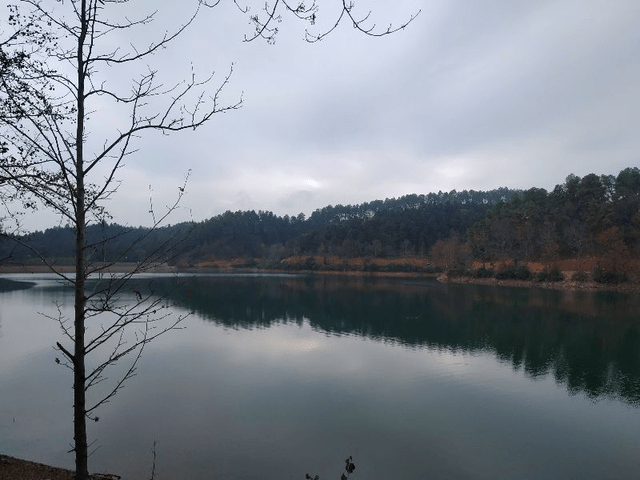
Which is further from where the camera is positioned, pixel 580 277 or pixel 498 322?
pixel 580 277

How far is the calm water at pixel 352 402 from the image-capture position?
6.84m

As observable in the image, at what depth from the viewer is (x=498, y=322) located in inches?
821

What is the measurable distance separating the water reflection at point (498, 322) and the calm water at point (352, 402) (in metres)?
0.13

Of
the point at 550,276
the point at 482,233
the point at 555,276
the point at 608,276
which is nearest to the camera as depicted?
the point at 608,276

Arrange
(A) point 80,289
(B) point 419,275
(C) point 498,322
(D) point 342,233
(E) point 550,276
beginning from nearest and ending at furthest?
(A) point 80,289 < (C) point 498,322 < (E) point 550,276 < (B) point 419,275 < (D) point 342,233

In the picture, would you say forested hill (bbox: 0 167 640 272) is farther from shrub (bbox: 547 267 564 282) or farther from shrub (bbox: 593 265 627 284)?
shrub (bbox: 547 267 564 282)

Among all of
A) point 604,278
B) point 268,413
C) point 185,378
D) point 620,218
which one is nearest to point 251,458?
point 268,413

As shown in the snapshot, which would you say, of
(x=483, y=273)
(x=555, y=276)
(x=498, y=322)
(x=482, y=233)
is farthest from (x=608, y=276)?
(x=498, y=322)

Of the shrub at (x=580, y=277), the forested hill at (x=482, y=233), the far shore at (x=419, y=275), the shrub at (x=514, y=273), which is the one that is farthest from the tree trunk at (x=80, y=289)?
the shrub at (x=514, y=273)

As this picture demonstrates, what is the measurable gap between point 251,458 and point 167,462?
4.16ft

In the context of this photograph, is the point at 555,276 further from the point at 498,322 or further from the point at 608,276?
the point at 498,322

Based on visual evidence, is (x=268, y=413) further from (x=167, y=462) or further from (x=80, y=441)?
(x=80, y=441)

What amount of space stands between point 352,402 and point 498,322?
1371 centimetres

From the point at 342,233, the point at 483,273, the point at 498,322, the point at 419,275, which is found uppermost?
the point at 342,233
